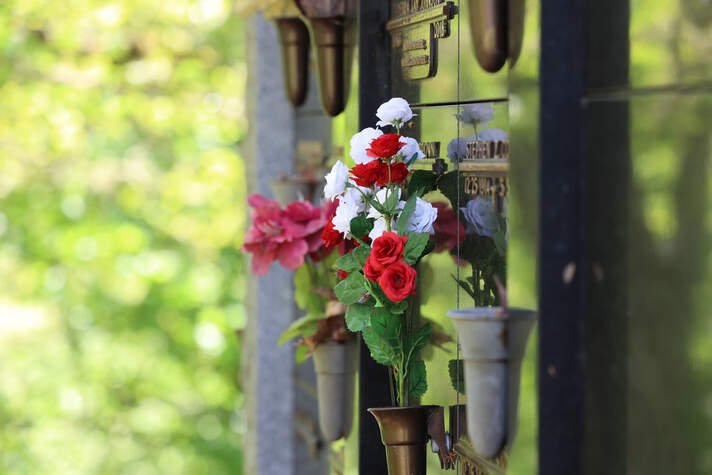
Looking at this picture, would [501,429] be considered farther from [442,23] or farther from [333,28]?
[333,28]

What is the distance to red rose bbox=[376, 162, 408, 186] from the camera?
2072 mm

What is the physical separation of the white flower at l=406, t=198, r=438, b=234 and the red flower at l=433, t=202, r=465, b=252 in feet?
0.35

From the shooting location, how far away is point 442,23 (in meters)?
2.23

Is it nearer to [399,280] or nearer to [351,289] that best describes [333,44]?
[351,289]

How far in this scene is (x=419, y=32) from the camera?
7.81 feet

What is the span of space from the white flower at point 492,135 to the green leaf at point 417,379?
56cm

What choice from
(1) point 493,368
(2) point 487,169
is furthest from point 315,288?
(1) point 493,368

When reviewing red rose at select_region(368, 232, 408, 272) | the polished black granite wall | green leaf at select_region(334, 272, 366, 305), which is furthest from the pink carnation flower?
the polished black granite wall

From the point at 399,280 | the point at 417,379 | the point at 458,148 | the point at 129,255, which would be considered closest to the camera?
the point at 399,280

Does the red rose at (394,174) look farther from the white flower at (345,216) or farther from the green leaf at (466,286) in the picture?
the green leaf at (466,286)

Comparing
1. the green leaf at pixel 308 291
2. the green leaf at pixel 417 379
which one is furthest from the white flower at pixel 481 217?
the green leaf at pixel 308 291

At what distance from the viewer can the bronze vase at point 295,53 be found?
3172 millimetres

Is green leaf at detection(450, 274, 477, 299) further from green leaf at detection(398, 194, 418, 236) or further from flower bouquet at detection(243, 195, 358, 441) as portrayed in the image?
flower bouquet at detection(243, 195, 358, 441)

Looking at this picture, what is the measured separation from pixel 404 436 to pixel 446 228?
471 mm
